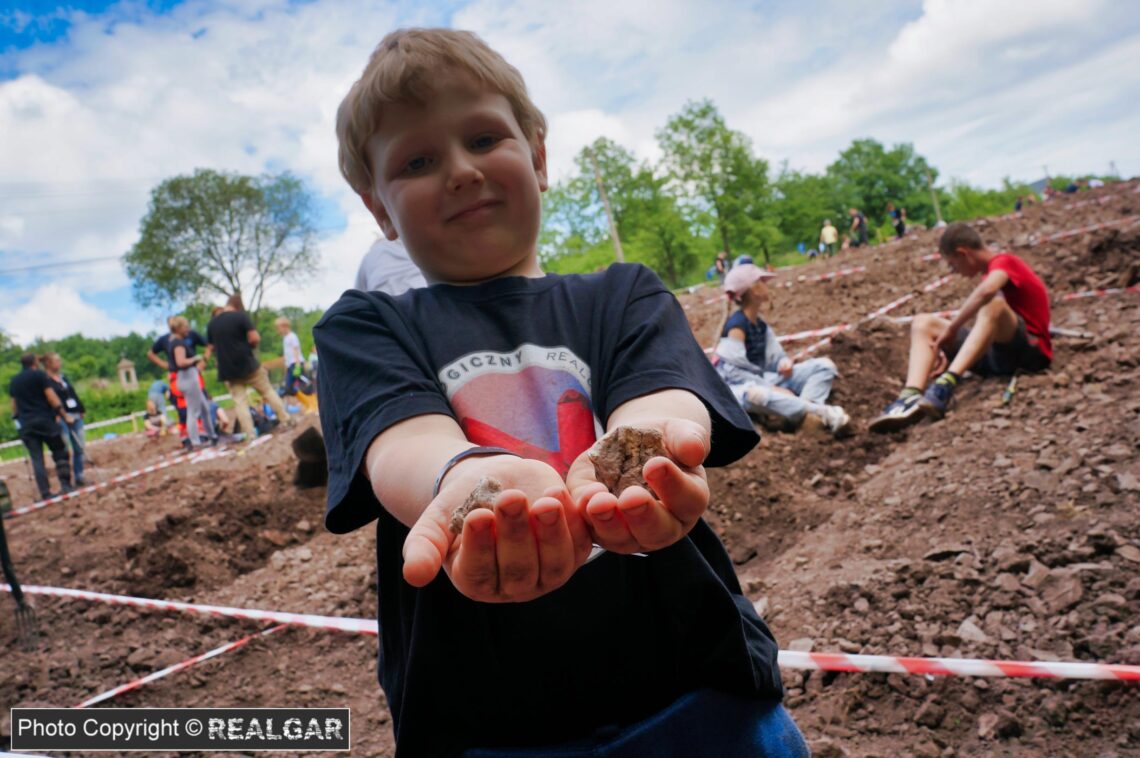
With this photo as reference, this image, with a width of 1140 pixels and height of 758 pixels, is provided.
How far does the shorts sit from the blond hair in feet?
18.4

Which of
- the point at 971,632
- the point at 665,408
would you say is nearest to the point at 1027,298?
the point at 971,632

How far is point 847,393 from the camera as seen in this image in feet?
21.6

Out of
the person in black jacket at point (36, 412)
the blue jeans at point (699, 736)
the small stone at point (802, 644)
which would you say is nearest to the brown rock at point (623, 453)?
the blue jeans at point (699, 736)

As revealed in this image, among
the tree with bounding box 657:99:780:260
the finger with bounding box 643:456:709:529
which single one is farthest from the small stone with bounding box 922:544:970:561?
the tree with bounding box 657:99:780:260

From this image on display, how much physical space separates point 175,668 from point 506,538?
3.93m

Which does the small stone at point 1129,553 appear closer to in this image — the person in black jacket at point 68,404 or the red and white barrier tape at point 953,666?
the red and white barrier tape at point 953,666

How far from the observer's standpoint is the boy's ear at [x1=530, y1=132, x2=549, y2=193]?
54.0 inches

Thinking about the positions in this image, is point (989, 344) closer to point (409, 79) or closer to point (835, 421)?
point (835, 421)

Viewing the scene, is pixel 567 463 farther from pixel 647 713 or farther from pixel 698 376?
pixel 647 713

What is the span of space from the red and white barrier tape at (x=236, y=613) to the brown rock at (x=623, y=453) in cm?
330

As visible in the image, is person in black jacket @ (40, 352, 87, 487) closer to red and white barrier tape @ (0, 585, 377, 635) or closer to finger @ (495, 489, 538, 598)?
red and white barrier tape @ (0, 585, 377, 635)

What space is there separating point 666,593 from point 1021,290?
232 inches

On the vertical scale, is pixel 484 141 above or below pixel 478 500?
above

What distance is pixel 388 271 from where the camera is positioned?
331 cm
